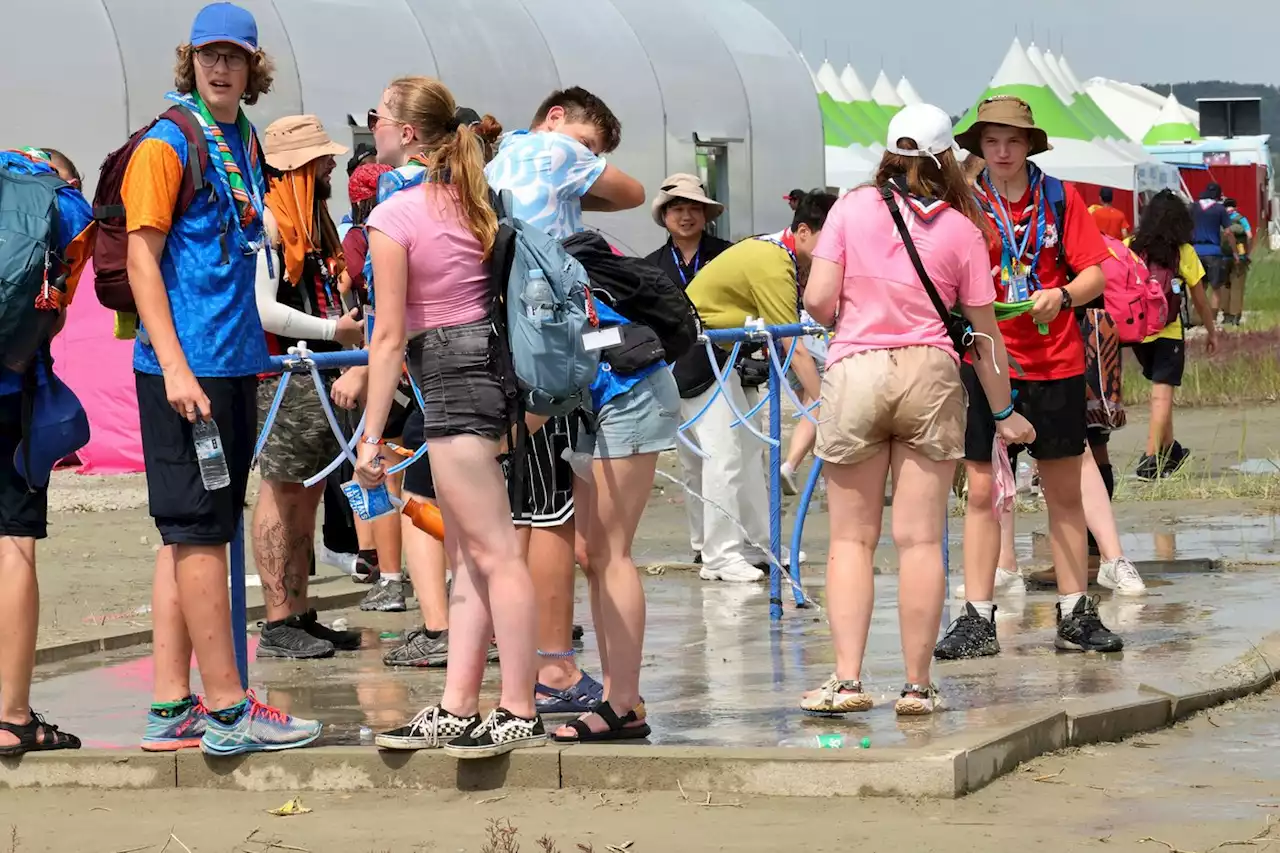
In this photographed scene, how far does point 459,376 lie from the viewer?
5895 mm

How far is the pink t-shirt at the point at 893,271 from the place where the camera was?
6660mm

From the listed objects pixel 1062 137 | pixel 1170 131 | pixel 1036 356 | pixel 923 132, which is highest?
pixel 1170 131

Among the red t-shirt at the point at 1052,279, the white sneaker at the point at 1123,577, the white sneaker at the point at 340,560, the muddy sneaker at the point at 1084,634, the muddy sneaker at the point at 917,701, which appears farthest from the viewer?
the white sneaker at the point at 340,560

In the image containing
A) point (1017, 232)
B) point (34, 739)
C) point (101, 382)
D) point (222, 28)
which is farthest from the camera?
point (101, 382)

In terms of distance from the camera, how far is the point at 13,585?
640 centimetres

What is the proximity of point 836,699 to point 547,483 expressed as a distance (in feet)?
3.75

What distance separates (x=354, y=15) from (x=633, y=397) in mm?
13954

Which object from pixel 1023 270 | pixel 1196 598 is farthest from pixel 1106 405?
pixel 1023 270

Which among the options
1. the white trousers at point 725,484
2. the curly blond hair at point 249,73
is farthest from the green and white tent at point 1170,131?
the curly blond hair at point 249,73

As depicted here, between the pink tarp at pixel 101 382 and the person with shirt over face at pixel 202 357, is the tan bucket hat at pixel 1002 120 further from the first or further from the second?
the pink tarp at pixel 101 382

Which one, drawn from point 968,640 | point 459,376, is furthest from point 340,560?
point 459,376

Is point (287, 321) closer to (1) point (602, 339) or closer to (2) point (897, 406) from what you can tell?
(1) point (602, 339)

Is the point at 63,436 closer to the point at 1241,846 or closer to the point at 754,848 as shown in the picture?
the point at 754,848

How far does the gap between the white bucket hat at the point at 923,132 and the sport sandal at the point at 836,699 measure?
167cm
